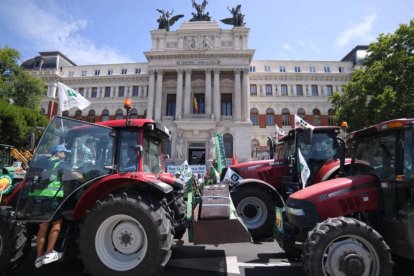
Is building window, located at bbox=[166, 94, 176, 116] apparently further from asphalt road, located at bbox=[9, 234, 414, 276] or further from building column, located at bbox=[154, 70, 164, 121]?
asphalt road, located at bbox=[9, 234, 414, 276]

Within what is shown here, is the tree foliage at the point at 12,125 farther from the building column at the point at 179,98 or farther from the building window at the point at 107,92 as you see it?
the building window at the point at 107,92

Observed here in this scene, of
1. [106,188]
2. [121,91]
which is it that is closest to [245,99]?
[121,91]

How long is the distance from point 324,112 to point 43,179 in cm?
4430

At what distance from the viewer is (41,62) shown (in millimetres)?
47094

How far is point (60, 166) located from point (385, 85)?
20.7 metres

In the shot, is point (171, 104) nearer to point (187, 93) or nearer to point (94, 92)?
point (187, 93)

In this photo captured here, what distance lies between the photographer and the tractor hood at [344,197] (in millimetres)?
3895

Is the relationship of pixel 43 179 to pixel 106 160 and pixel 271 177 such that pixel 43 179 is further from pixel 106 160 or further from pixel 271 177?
pixel 271 177

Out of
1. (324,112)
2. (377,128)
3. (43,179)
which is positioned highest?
(324,112)

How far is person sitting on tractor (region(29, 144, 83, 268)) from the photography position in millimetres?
3832

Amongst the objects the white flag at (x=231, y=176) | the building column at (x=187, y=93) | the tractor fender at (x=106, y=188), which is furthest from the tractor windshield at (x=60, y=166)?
the building column at (x=187, y=93)

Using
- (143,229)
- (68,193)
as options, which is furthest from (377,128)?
(68,193)

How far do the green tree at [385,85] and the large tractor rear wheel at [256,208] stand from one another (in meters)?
15.0

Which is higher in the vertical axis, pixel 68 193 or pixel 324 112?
pixel 324 112
